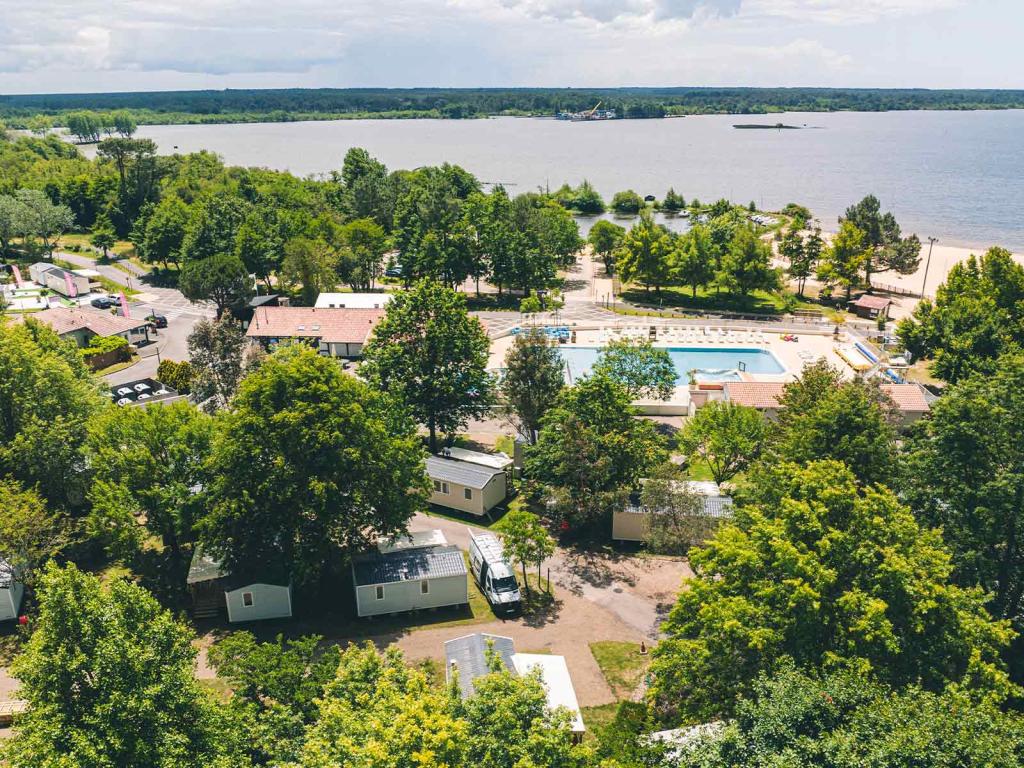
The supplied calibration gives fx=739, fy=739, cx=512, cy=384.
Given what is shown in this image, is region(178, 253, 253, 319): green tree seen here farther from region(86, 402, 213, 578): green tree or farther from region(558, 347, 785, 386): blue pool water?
region(86, 402, 213, 578): green tree

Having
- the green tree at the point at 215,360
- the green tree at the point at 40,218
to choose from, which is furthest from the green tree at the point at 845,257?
the green tree at the point at 40,218

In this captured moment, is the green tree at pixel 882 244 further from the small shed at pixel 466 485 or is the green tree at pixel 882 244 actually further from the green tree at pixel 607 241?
the small shed at pixel 466 485

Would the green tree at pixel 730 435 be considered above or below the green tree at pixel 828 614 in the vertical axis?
below

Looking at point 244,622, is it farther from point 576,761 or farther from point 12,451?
point 576,761

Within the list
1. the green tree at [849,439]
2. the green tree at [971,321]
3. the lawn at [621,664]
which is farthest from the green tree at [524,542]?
the green tree at [971,321]

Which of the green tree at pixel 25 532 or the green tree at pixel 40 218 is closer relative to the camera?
the green tree at pixel 25 532

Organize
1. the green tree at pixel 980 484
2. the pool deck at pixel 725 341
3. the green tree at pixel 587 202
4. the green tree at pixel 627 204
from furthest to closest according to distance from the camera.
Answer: the green tree at pixel 627 204, the green tree at pixel 587 202, the pool deck at pixel 725 341, the green tree at pixel 980 484

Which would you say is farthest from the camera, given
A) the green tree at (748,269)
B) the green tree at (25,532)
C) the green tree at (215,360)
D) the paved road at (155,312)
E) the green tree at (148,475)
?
the green tree at (748,269)

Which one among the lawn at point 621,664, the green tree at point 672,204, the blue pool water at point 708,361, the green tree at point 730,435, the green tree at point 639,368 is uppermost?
the green tree at point 672,204
